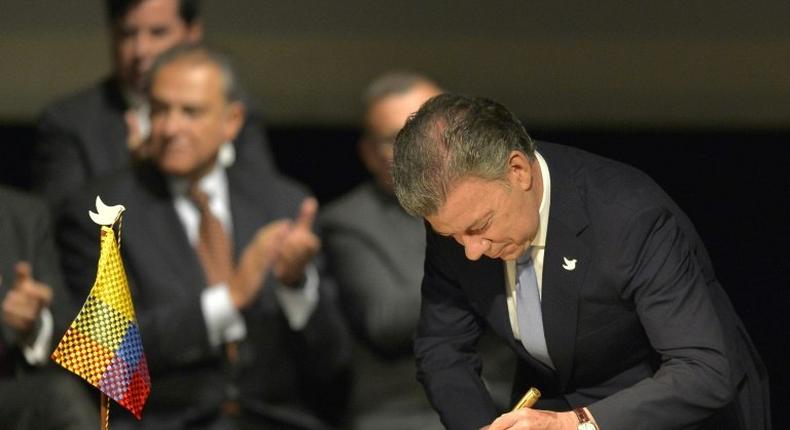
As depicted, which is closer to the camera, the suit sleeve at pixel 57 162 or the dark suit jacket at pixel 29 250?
the dark suit jacket at pixel 29 250

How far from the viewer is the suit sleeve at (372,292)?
4082mm

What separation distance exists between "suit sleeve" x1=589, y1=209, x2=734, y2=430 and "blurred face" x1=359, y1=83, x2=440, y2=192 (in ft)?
5.11

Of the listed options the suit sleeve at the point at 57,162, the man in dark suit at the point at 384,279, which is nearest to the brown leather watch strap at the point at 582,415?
the man in dark suit at the point at 384,279

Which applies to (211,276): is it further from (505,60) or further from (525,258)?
(505,60)

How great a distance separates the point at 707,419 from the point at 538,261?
0.40 meters

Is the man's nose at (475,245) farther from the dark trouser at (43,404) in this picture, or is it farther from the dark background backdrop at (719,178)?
the dark background backdrop at (719,178)

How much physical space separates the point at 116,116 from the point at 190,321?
744 millimetres

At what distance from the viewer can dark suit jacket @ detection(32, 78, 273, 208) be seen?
14.1ft

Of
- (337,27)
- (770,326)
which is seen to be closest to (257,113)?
(337,27)

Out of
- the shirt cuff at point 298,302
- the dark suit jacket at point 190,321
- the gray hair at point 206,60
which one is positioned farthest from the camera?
the gray hair at point 206,60

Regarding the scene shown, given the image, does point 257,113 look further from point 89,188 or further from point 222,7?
point 222,7

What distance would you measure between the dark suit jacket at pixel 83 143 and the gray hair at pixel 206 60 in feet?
0.35

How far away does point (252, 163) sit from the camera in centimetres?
432

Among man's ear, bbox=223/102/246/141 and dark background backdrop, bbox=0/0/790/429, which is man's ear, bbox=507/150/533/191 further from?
dark background backdrop, bbox=0/0/790/429
